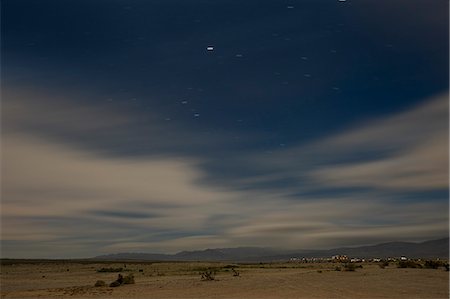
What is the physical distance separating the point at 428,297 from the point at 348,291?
5192 mm

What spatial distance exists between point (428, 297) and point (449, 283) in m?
8.67

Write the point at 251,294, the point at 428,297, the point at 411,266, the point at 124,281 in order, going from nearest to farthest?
1. the point at 428,297
2. the point at 251,294
3. the point at 124,281
4. the point at 411,266

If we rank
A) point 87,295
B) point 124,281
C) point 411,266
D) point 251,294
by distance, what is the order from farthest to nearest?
point 411,266
point 124,281
point 87,295
point 251,294

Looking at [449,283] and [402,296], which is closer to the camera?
[402,296]

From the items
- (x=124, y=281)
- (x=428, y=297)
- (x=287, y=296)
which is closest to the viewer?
(x=428, y=297)

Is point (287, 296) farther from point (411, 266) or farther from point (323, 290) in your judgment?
point (411, 266)

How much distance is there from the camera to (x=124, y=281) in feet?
137

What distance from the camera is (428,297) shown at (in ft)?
84.4

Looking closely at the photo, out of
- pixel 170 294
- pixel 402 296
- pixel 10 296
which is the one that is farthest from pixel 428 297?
pixel 10 296

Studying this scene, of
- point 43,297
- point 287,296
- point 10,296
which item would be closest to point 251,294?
point 287,296

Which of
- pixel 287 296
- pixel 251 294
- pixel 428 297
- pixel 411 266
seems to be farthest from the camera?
pixel 411 266

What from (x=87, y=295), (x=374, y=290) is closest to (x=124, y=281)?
(x=87, y=295)

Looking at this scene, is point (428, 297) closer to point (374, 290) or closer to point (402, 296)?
point (402, 296)

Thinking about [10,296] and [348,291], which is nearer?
[348,291]
